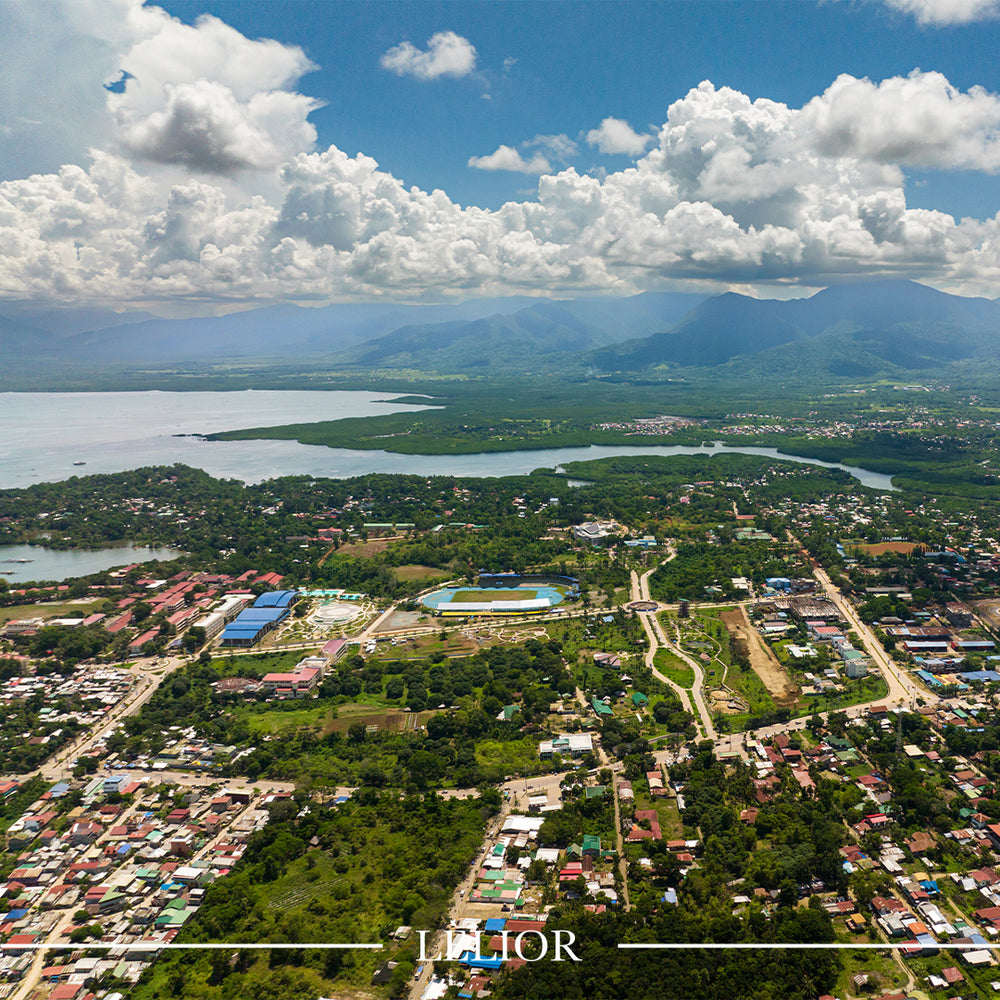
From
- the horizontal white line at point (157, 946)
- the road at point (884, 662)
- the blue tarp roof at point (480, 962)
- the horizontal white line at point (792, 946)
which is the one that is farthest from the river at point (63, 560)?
the road at point (884, 662)

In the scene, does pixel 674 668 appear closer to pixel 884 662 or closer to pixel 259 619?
pixel 884 662

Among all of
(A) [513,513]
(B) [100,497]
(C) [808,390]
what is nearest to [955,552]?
(A) [513,513]

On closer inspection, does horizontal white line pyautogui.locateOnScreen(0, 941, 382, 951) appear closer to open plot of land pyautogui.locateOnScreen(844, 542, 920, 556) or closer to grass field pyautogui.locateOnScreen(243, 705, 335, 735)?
grass field pyautogui.locateOnScreen(243, 705, 335, 735)

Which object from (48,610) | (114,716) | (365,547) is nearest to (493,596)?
(365,547)

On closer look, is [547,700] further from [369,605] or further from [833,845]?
[369,605]

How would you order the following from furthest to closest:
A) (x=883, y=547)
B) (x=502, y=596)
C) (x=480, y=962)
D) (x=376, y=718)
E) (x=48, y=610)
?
(x=883, y=547)
(x=502, y=596)
(x=48, y=610)
(x=376, y=718)
(x=480, y=962)

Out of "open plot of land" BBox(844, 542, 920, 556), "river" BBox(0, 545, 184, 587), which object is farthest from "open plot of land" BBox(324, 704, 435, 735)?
"open plot of land" BBox(844, 542, 920, 556)
